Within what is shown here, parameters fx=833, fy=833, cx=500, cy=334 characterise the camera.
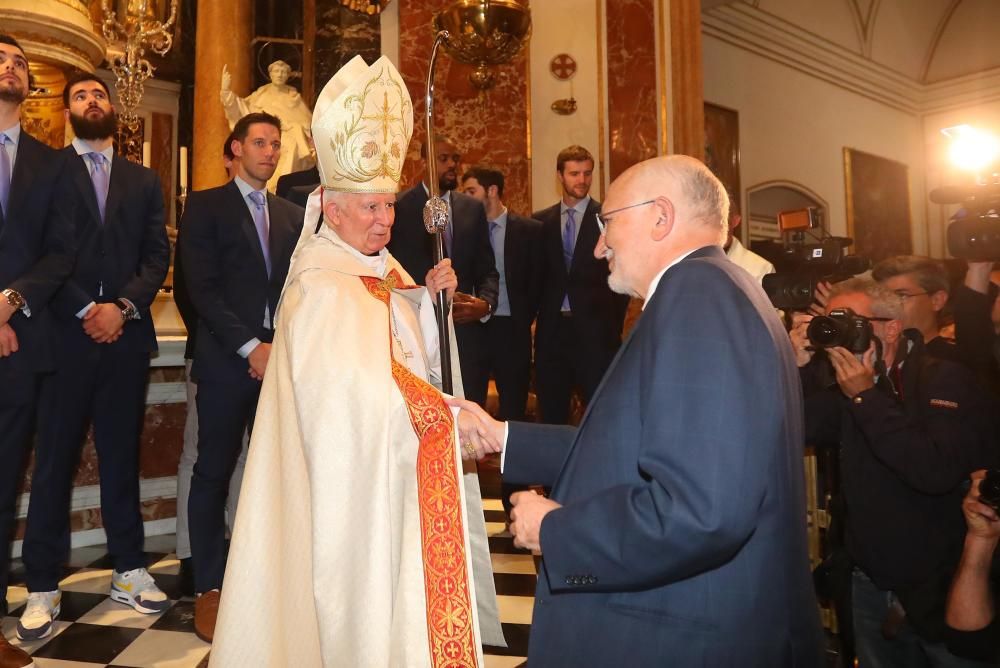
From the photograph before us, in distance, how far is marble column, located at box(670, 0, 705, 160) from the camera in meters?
7.50

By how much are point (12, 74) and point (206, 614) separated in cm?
215

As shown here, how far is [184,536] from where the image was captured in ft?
12.4

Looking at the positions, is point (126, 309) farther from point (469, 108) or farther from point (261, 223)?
point (469, 108)

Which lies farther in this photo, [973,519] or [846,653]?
[846,653]

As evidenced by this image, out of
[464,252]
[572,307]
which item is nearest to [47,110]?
[464,252]

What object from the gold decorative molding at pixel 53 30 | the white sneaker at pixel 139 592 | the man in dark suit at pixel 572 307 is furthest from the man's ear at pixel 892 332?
the gold decorative molding at pixel 53 30

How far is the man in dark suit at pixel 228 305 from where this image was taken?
3.25 meters

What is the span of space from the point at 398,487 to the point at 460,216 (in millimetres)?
2397

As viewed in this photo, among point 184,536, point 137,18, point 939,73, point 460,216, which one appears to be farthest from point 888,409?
point 939,73

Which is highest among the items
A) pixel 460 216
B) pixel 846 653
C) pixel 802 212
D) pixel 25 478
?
pixel 460 216

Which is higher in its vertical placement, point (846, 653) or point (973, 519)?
point (973, 519)

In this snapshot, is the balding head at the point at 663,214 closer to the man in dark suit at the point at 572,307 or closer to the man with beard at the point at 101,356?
the man with beard at the point at 101,356

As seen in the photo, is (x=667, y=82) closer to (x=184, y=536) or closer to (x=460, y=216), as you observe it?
(x=460, y=216)

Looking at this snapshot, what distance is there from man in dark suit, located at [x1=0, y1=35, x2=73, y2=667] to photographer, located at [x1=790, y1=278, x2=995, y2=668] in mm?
2693
